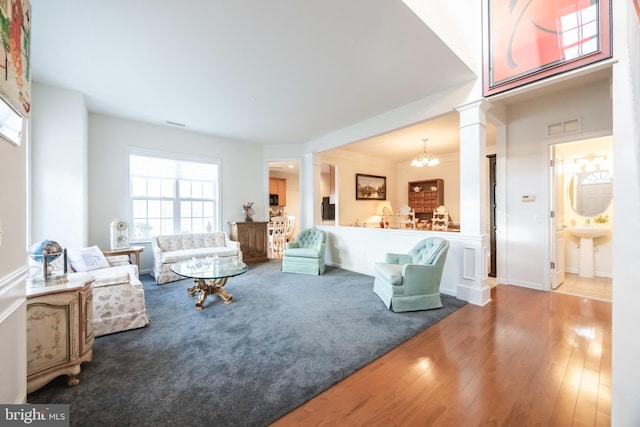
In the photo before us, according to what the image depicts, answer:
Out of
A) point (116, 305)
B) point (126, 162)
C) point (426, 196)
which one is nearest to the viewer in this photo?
point (116, 305)

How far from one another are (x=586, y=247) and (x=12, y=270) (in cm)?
712

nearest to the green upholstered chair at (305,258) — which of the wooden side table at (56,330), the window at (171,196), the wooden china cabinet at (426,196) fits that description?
the window at (171,196)

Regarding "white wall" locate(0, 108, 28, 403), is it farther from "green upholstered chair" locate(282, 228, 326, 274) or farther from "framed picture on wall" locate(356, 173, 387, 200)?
"framed picture on wall" locate(356, 173, 387, 200)

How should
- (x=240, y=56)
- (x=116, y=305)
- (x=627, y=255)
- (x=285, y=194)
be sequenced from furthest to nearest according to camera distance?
(x=285, y=194), (x=240, y=56), (x=116, y=305), (x=627, y=255)

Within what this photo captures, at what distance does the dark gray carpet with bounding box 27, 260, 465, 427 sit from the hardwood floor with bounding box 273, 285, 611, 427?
170 millimetres

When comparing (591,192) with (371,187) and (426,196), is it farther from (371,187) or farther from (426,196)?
(371,187)

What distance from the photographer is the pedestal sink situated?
438 centimetres

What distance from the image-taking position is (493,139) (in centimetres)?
579

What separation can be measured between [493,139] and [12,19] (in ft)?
23.5

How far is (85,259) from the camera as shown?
10.8ft

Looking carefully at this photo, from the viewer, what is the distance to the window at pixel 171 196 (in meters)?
4.85

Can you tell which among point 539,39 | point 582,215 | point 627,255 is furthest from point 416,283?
point 582,215

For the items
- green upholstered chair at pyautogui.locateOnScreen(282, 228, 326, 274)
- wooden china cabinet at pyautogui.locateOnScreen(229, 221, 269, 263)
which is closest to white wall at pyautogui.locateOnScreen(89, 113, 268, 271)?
wooden china cabinet at pyautogui.locateOnScreen(229, 221, 269, 263)

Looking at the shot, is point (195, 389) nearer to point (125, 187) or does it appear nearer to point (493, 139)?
point (125, 187)
